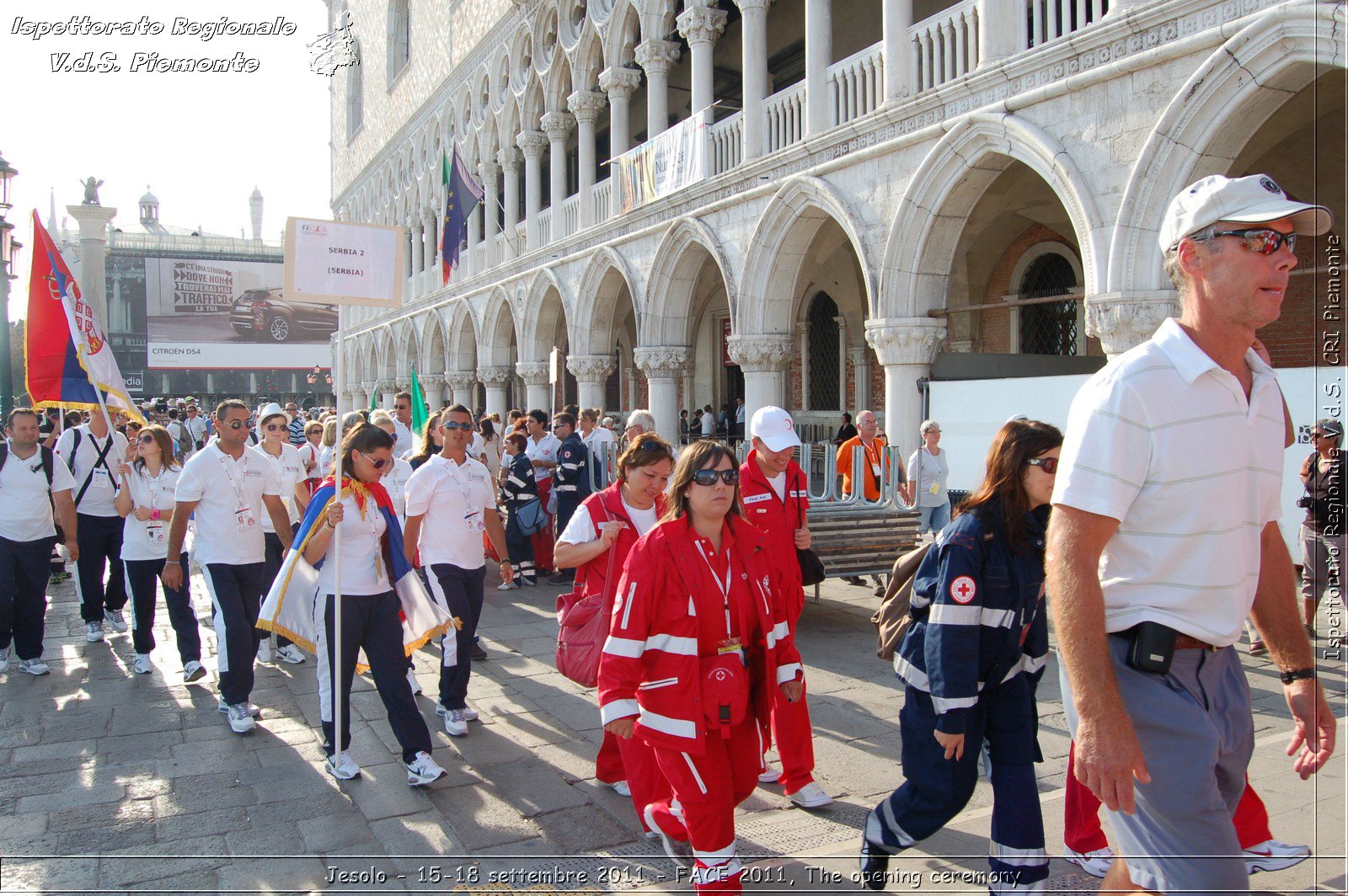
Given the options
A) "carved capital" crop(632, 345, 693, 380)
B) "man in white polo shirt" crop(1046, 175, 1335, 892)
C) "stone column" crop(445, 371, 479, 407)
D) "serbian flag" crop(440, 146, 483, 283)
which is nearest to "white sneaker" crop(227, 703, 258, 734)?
"man in white polo shirt" crop(1046, 175, 1335, 892)

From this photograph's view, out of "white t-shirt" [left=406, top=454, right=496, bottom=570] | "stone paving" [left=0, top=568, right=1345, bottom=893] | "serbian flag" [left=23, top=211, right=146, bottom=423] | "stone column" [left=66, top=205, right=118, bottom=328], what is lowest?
"stone paving" [left=0, top=568, right=1345, bottom=893]

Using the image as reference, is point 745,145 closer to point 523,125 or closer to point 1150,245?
point 1150,245

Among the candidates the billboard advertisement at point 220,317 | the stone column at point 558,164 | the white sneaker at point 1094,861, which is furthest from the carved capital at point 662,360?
the billboard advertisement at point 220,317

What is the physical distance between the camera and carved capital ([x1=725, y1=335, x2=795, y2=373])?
13250 mm

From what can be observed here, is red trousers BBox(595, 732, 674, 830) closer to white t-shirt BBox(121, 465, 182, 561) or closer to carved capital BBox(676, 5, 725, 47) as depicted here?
white t-shirt BBox(121, 465, 182, 561)

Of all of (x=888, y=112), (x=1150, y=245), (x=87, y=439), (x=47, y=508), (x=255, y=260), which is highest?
(x=255, y=260)

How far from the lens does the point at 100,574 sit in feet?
24.2

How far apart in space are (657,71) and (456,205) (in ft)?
17.9

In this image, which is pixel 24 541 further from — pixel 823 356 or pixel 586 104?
pixel 823 356

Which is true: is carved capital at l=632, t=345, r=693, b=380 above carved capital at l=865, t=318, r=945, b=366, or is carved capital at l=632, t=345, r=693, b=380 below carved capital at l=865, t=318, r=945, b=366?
above

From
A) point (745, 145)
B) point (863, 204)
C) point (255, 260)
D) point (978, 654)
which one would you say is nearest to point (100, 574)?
point (978, 654)

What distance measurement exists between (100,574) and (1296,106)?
11.8m

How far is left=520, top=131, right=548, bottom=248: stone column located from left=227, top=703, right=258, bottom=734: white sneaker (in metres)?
16.9

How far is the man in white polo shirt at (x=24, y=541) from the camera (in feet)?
20.5
